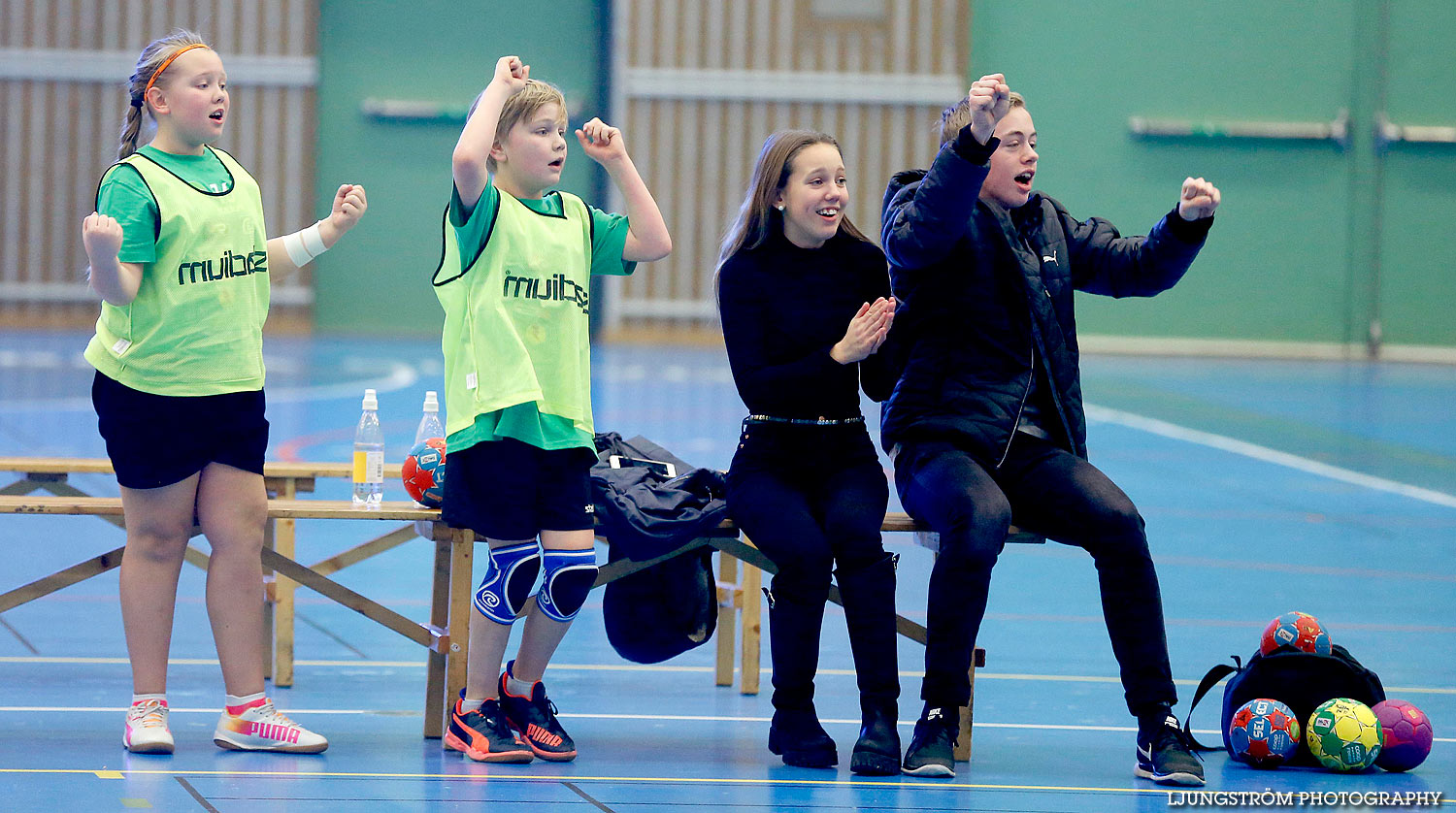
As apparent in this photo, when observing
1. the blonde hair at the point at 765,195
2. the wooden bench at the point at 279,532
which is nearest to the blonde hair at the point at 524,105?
the blonde hair at the point at 765,195

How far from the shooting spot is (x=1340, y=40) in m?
17.4

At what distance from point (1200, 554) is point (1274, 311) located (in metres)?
11.9

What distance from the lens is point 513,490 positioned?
3.63 metres

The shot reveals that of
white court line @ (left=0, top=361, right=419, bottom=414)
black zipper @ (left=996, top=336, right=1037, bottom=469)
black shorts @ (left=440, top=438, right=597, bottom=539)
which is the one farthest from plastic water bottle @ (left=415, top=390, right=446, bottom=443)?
white court line @ (left=0, top=361, right=419, bottom=414)

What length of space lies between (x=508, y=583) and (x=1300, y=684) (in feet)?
6.52

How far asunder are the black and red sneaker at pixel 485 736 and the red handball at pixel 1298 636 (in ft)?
6.29

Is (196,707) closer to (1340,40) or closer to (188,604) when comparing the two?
(188,604)

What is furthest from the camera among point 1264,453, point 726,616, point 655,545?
point 1264,453

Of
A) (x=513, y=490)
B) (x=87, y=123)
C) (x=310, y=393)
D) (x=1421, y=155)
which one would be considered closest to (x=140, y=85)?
(x=513, y=490)

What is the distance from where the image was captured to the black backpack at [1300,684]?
3793mm

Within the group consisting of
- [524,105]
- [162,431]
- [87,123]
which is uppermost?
[87,123]

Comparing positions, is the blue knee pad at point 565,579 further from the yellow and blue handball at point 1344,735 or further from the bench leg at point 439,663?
the yellow and blue handball at point 1344,735

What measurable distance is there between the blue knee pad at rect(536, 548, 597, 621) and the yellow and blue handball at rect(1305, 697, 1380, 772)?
181cm

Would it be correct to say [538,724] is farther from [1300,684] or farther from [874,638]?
[1300,684]
